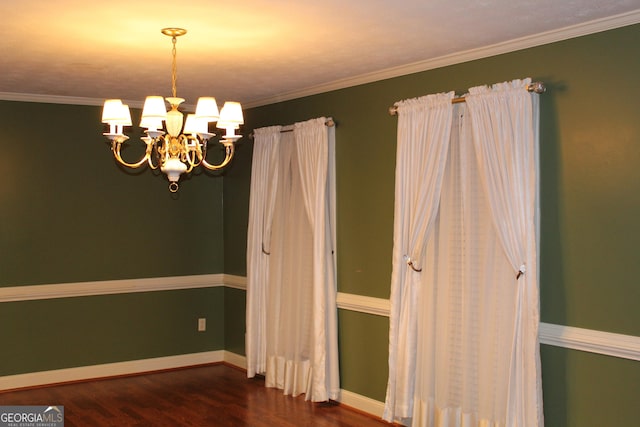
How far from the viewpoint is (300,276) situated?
590 centimetres

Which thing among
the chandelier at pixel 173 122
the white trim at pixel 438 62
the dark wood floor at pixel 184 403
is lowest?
the dark wood floor at pixel 184 403

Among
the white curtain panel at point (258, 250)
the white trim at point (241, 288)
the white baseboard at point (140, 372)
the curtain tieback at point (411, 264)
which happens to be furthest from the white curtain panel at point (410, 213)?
the white curtain panel at point (258, 250)

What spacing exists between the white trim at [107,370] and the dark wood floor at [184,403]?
81 mm

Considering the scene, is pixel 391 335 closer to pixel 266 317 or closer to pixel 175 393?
pixel 266 317

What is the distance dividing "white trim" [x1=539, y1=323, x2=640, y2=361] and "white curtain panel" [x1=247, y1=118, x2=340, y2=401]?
1960 millimetres

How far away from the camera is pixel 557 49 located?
A: 4.06 metres

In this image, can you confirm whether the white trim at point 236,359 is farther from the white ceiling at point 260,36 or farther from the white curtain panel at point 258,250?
the white ceiling at point 260,36

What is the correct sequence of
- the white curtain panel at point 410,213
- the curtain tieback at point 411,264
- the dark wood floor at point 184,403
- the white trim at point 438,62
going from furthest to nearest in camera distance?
the dark wood floor at point 184,403 < the curtain tieback at point 411,264 < the white curtain panel at point 410,213 < the white trim at point 438,62

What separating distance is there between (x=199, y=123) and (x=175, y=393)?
308cm

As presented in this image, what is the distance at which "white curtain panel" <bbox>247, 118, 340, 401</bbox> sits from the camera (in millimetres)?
5574

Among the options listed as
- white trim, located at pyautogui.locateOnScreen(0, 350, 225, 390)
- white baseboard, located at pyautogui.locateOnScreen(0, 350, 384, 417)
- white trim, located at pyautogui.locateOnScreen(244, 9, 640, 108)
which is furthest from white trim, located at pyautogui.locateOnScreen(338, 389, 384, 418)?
white trim, located at pyautogui.locateOnScreen(244, 9, 640, 108)

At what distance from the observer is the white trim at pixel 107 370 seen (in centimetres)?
615

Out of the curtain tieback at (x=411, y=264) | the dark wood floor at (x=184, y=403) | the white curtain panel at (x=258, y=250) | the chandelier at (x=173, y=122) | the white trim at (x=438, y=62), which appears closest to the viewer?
the chandelier at (x=173, y=122)

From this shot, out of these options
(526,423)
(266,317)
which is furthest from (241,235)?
(526,423)
